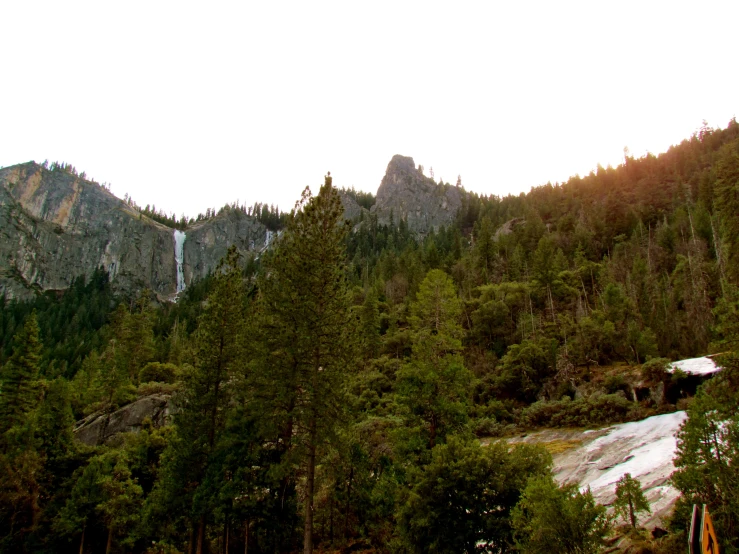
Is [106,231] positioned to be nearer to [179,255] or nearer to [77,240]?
[77,240]

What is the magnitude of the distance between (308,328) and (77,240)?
514 ft

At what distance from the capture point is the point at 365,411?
32.9 m

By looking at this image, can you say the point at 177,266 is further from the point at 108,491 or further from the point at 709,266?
the point at 709,266

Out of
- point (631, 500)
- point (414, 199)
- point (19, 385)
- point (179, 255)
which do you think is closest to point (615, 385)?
point (631, 500)

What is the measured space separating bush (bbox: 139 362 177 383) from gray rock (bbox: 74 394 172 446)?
9132 mm

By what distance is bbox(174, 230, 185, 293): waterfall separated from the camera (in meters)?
148

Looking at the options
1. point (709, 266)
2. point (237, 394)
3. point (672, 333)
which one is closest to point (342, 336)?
point (237, 394)

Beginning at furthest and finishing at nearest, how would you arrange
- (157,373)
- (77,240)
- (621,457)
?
(77,240)
(157,373)
(621,457)

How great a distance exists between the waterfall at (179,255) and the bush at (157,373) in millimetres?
102105

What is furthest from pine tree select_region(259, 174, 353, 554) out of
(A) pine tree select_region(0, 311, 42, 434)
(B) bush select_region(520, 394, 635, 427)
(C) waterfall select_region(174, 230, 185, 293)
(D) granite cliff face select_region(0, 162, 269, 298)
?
(C) waterfall select_region(174, 230, 185, 293)

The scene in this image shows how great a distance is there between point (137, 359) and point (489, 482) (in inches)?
2031

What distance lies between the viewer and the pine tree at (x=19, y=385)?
30719 mm

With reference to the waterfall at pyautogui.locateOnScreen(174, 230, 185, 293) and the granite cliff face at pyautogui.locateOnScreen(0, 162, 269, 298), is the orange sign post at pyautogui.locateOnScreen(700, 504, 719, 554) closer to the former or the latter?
the granite cliff face at pyautogui.locateOnScreen(0, 162, 269, 298)

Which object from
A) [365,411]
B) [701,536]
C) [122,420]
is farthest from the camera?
[122,420]
